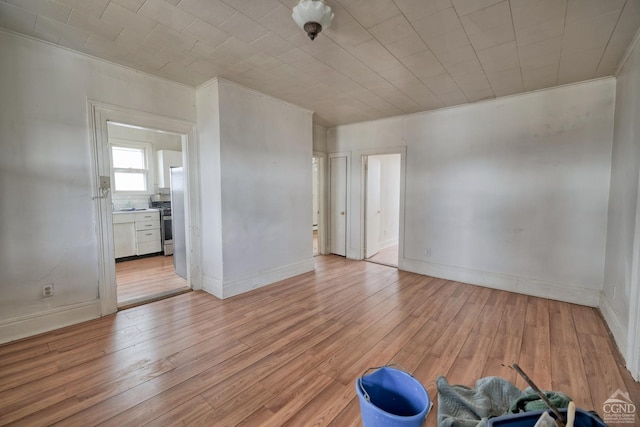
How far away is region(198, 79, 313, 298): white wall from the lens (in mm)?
3562

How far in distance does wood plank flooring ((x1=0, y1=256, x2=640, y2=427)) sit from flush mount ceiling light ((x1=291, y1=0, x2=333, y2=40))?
2604 millimetres

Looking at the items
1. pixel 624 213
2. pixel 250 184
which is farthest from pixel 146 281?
pixel 624 213

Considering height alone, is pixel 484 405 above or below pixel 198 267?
below

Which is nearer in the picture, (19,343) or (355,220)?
(19,343)

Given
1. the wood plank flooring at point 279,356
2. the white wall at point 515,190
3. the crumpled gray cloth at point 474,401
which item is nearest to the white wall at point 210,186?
the wood plank flooring at point 279,356

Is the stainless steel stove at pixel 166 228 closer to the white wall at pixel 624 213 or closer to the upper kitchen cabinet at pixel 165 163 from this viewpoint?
the upper kitchen cabinet at pixel 165 163

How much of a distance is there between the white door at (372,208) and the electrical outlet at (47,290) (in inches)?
184

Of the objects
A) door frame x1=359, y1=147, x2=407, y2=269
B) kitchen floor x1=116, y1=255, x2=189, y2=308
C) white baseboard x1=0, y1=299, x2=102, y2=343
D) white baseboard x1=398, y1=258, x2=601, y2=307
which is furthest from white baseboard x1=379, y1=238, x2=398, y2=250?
white baseboard x1=0, y1=299, x2=102, y2=343

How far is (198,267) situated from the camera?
12.8ft

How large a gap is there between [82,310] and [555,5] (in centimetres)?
499

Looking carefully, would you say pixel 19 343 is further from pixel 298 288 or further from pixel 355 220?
pixel 355 220

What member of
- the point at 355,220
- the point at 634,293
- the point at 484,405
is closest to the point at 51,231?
the point at 484,405

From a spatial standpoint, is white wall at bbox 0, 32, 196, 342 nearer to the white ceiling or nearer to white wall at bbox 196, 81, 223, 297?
the white ceiling

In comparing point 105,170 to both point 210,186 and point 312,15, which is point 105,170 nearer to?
point 210,186
